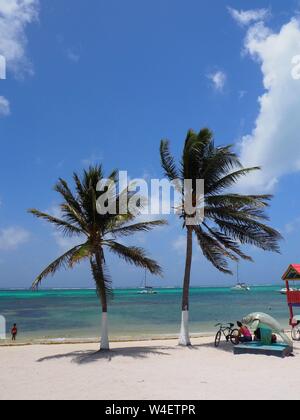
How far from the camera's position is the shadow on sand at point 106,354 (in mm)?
12852

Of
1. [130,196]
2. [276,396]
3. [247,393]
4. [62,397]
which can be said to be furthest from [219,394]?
[130,196]

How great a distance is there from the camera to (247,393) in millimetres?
8367

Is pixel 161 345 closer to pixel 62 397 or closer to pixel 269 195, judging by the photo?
pixel 269 195

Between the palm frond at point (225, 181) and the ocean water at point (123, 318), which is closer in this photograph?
the palm frond at point (225, 181)

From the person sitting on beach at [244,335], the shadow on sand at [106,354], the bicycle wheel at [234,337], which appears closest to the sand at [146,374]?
the shadow on sand at [106,354]

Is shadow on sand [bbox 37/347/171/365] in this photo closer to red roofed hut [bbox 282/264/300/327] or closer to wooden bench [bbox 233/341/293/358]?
wooden bench [bbox 233/341/293/358]

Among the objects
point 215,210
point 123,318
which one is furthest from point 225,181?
point 123,318

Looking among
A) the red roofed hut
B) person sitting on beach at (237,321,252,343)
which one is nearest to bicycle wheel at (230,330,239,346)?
person sitting on beach at (237,321,252,343)

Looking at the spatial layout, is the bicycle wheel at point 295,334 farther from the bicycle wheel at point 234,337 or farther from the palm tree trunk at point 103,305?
the palm tree trunk at point 103,305

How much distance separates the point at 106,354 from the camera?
13.8 m

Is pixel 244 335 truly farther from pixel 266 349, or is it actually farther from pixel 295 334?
pixel 295 334

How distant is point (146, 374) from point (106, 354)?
12.0 feet

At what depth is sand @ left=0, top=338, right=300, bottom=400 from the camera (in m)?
8.42

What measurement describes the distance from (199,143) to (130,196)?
3.60 metres
